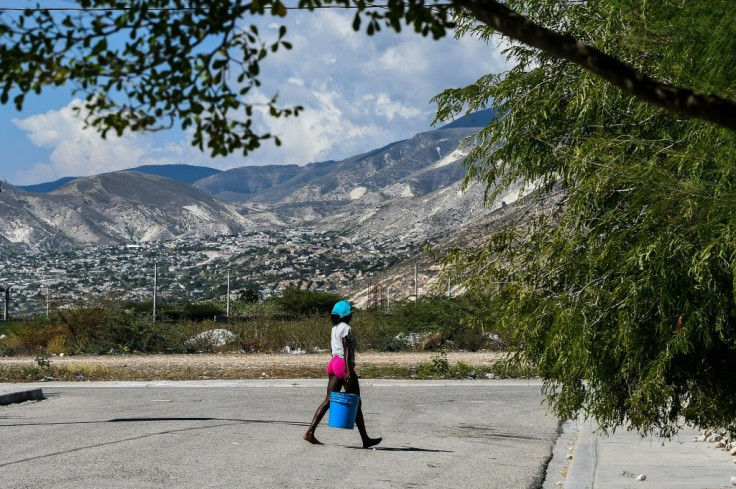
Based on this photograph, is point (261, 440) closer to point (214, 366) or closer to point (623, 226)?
point (623, 226)

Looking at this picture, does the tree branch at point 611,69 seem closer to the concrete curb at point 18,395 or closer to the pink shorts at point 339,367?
the pink shorts at point 339,367

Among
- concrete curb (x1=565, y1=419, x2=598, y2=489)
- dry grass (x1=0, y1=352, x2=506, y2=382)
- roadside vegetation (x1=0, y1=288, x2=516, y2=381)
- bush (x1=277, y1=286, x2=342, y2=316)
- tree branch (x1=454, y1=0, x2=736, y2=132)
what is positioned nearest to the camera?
tree branch (x1=454, y1=0, x2=736, y2=132)

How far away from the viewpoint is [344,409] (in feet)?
39.2

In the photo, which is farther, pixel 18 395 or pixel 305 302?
pixel 305 302

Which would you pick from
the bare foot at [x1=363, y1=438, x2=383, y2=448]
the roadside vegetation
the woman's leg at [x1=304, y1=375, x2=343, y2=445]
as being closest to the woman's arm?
the woman's leg at [x1=304, y1=375, x2=343, y2=445]

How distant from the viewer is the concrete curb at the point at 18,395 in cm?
1738

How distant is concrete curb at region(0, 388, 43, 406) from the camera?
1738cm

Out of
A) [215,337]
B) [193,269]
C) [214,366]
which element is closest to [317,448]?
[214,366]

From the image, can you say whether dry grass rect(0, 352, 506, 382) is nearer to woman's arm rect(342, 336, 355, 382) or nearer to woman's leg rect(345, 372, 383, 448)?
woman's leg rect(345, 372, 383, 448)

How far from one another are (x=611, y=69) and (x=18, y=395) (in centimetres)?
1506

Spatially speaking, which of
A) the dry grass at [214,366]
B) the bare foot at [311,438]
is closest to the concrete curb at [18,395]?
the dry grass at [214,366]

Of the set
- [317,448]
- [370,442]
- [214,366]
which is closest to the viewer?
[317,448]

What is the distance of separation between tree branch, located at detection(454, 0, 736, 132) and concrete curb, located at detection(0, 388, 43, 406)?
14.6 meters

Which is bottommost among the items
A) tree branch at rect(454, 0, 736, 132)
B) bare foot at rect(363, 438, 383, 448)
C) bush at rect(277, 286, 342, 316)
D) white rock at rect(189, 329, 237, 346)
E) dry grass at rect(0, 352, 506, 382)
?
bare foot at rect(363, 438, 383, 448)
